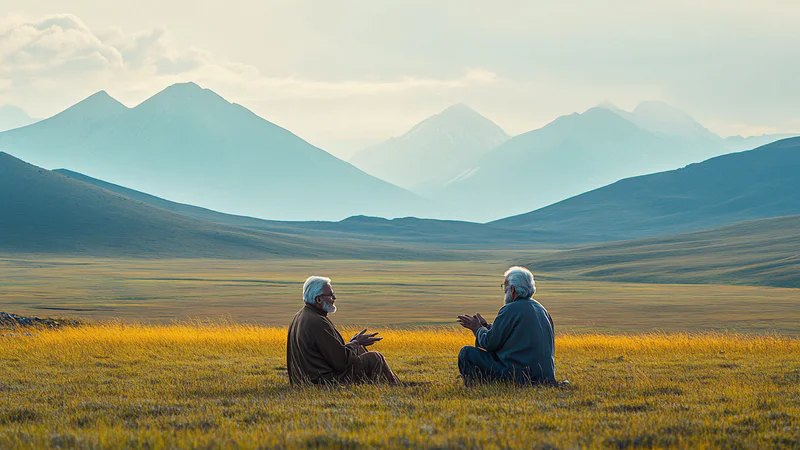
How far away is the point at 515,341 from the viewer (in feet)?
34.0

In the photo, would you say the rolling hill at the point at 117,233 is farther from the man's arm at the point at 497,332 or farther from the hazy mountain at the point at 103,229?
the man's arm at the point at 497,332

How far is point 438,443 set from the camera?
661cm

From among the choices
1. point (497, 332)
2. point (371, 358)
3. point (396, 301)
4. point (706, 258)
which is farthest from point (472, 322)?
point (706, 258)

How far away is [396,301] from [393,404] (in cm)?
Result: 4916

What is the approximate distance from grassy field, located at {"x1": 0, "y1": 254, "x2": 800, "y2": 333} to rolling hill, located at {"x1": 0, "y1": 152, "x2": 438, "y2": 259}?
220ft

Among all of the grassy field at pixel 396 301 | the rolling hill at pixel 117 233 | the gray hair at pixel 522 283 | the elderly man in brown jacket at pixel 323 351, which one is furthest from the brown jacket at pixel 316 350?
the rolling hill at pixel 117 233

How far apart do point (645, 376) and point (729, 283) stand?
252 ft

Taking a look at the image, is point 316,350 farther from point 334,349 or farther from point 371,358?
point 371,358

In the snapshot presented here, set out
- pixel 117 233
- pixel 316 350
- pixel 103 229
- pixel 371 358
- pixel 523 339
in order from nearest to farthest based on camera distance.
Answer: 1. pixel 523 339
2. pixel 316 350
3. pixel 371 358
4. pixel 117 233
5. pixel 103 229

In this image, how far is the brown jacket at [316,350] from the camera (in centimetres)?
1047

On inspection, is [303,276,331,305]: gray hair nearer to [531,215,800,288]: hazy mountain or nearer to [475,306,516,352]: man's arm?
[475,306,516,352]: man's arm

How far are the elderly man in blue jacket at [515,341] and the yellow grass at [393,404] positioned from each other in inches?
13.4

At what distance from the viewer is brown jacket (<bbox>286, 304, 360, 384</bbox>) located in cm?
1047

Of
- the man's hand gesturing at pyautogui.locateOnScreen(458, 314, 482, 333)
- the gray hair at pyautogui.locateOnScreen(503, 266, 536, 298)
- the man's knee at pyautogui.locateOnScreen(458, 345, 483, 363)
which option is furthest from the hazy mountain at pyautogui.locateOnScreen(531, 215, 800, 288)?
the gray hair at pyautogui.locateOnScreen(503, 266, 536, 298)
